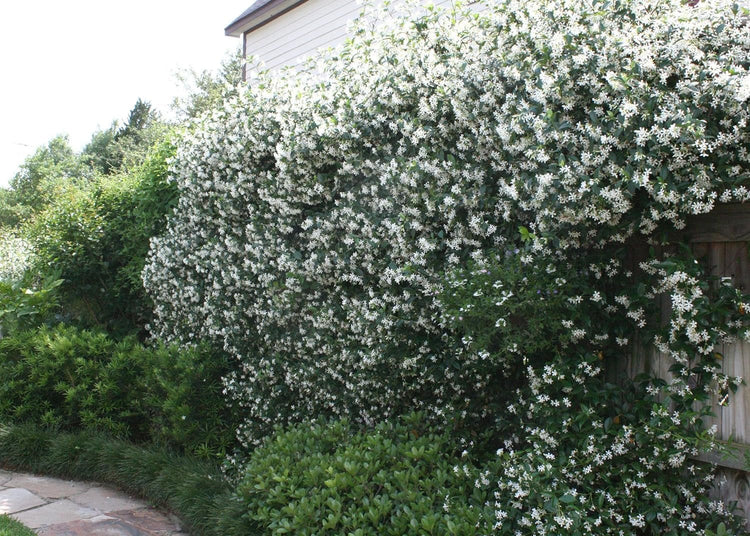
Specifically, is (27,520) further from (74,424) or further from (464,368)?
(464,368)

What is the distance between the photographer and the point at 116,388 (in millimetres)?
5879

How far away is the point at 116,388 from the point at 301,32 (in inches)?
294

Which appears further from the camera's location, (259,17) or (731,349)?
(259,17)

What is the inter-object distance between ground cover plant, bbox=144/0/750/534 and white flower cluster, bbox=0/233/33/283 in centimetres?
495

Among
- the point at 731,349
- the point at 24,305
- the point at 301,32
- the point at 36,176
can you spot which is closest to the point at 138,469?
the point at 24,305

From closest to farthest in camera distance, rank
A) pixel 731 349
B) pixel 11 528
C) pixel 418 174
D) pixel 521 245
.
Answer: pixel 731 349 → pixel 521 245 → pixel 418 174 → pixel 11 528

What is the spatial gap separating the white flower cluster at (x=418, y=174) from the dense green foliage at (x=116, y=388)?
11.5 inches

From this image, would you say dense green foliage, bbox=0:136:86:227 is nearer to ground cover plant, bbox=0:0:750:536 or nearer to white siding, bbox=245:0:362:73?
white siding, bbox=245:0:362:73

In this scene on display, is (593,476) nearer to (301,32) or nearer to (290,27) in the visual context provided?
(301,32)

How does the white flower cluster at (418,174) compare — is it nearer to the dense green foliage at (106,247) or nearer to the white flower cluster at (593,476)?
the white flower cluster at (593,476)

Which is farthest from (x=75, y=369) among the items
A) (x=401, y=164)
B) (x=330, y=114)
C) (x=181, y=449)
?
(x=401, y=164)

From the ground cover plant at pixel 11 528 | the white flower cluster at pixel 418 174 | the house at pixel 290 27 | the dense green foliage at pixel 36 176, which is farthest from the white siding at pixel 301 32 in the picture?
the dense green foliage at pixel 36 176

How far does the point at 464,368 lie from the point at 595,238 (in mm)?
1118

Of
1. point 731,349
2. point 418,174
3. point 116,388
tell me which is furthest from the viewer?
point 116,388
